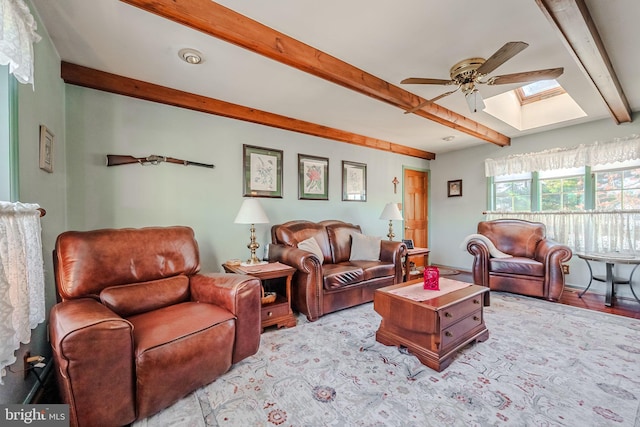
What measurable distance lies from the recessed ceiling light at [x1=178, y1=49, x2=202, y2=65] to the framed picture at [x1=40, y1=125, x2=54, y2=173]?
106 centimetres

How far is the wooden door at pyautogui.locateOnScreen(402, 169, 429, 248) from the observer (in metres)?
5.31

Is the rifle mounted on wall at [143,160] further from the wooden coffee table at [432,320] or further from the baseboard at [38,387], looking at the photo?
the wooden coffee table at [432,320]

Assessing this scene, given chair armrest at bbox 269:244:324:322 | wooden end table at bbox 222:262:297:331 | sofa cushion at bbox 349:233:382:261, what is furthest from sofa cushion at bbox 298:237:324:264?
sofa cushion at bbox 349:233:382:261

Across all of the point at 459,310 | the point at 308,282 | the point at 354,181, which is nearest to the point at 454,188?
the point at 354,181

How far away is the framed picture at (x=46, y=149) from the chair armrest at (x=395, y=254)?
327cm

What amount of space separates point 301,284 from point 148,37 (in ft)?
7.80

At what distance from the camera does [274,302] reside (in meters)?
2.56

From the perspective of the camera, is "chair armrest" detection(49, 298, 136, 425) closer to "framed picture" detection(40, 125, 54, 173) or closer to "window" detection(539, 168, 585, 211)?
"framed picture" detection(40, 125, 54, 173)

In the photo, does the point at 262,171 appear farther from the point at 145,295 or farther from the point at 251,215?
the point at 145,295

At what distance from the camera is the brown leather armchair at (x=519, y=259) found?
3.14 m

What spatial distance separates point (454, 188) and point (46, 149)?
223 inches

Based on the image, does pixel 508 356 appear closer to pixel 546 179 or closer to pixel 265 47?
pixel 265 47

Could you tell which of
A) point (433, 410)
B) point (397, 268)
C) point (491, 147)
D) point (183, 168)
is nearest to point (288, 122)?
point (183, 168)

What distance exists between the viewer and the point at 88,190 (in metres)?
2.43
